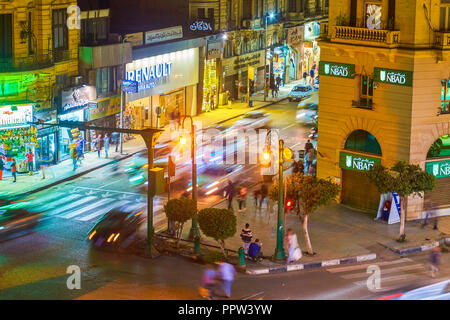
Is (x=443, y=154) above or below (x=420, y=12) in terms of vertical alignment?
below

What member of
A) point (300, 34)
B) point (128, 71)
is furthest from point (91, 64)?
point (300, 34)

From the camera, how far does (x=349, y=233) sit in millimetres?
41906

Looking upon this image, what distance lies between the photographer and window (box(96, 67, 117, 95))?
60938mm

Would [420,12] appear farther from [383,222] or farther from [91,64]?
[91,64]

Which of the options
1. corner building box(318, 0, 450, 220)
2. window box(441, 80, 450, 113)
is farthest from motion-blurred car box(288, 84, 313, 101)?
window box(441, 80, 450, 113)

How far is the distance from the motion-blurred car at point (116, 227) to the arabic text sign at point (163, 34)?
23.6 metres

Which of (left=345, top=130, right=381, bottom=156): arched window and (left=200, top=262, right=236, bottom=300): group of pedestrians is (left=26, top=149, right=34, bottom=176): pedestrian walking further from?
(left=200, top=262, right=236, bottom=300): group of pedestrians

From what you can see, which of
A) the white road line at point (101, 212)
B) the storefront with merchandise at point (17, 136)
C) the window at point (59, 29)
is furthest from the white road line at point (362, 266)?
the window at point (59, 29)

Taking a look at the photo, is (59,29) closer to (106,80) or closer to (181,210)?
(106,80)

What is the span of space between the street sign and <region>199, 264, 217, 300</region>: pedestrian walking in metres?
25.3

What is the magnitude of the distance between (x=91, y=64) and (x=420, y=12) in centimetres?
2461

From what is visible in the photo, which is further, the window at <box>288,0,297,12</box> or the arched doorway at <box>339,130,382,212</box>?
the window at <box>288,0,297,12</box>

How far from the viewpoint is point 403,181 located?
40062 mm

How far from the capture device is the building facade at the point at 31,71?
51.8m
